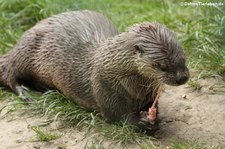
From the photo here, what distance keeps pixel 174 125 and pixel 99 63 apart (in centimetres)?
62

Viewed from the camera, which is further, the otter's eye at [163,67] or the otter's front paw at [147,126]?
the otter's front paw at [147,126]

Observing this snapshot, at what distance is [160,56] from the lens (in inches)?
135

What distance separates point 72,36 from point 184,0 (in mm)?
1844

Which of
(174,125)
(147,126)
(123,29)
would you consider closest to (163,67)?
(147,126)

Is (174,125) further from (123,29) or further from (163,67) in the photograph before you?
(123,29)

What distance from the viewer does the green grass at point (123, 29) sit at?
3.91 m

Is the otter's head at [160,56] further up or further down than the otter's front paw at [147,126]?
further up

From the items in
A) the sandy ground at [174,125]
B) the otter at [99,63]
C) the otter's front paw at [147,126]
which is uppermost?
the otter at [99,63]

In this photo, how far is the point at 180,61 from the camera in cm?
344

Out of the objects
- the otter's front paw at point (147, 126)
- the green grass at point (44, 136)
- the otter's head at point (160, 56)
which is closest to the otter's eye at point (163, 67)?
the otter's head at point (160, 56)

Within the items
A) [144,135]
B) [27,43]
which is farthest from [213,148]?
[27,43]

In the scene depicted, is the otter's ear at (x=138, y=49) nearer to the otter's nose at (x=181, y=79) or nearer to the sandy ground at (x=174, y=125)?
the otter's nose at (x=181, y=79)

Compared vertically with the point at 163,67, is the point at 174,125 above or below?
below

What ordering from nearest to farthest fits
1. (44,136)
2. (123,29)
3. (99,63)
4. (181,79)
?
(181,79) → (44,136) → (99,63) → (123,29)
